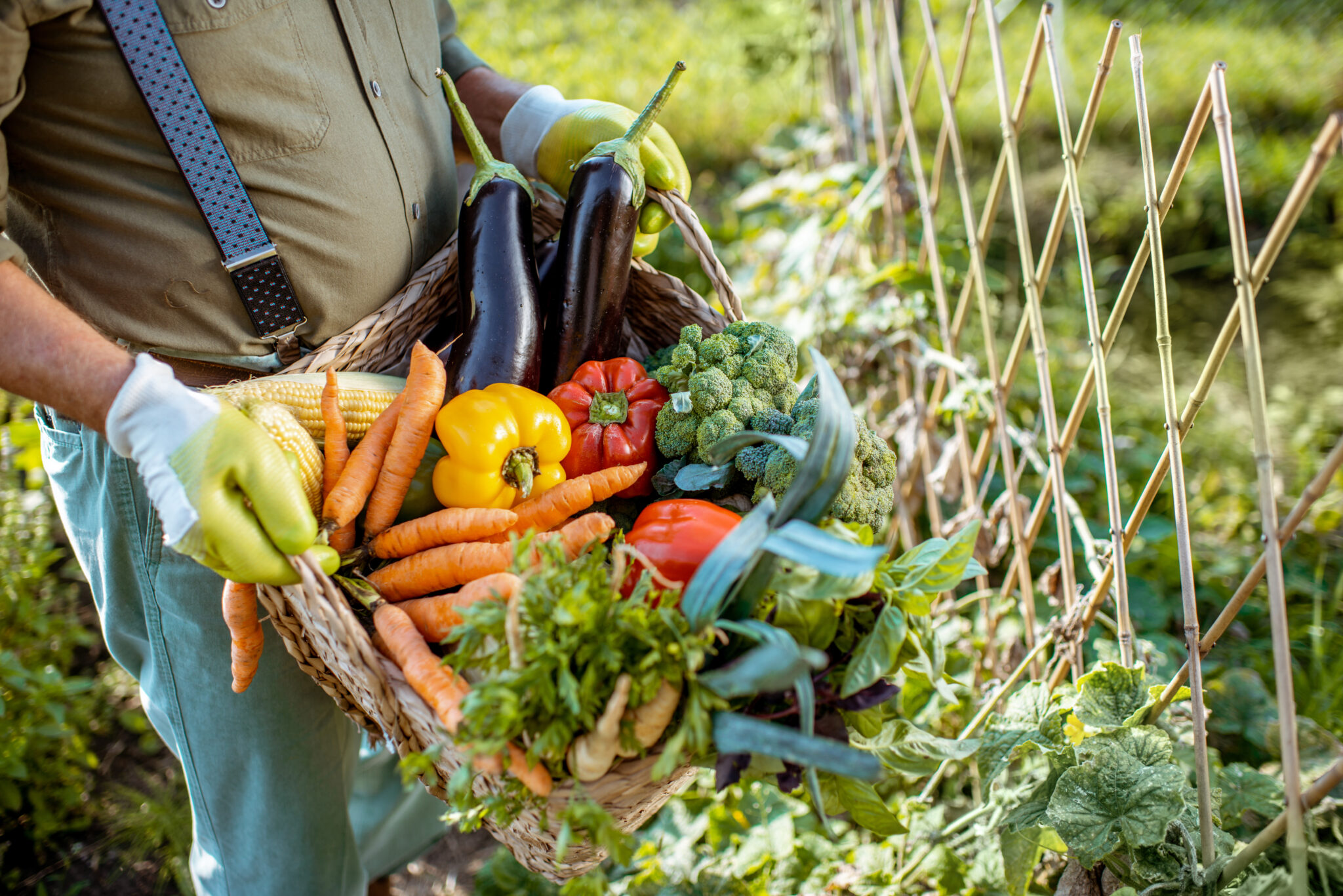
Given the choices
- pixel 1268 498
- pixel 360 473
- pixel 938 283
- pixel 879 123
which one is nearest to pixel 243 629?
pixel 360 473

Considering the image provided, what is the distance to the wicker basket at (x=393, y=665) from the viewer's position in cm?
101

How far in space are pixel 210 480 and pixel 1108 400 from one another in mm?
1559

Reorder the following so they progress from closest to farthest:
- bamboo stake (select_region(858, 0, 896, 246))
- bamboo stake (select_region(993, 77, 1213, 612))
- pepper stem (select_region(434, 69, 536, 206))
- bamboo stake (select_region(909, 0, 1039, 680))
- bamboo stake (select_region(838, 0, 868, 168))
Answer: bamboo stake (select_region(993, 77, 1213, 612)) < pepper stem (select_region(434, 69, 536, 206)) < bamboo stake (select_region(909, 0, 1039, 680)) < bamboo stake (select_region(858, 0, 896, 246)) < bamboo stake (select_region(838, 0, 868, 168))

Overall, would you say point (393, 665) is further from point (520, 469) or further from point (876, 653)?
point (876, 653)

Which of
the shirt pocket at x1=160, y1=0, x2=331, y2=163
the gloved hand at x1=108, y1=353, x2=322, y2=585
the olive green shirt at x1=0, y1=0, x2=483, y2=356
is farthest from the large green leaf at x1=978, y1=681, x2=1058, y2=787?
the shirt pocket at x1=160, y1=0, x2=331, y2=163

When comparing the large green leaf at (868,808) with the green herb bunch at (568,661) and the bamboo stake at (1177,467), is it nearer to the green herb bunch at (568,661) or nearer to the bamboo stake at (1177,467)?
the green herb bunch at (568,661)

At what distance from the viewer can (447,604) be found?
116 centimetres

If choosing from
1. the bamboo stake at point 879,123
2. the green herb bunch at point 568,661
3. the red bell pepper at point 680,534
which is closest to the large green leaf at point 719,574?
the green herb bunch at point 568,661

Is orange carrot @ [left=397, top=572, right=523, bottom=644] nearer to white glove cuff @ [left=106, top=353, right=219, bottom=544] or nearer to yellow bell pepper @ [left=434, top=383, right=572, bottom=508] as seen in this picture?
yellow bell pepper @ [left=434, top=383, right=572, bottom=508]

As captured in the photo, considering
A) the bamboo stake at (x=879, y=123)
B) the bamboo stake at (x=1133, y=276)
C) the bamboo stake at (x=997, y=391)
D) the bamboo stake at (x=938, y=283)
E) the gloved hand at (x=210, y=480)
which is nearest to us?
the gloved hand at (x=210, y=480)

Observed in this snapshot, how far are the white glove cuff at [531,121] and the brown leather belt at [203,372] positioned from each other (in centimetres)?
74

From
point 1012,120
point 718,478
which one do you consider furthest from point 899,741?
point 1012,120

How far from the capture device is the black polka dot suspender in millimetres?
1147

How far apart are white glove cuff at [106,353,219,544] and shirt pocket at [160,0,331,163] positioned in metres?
0.45
